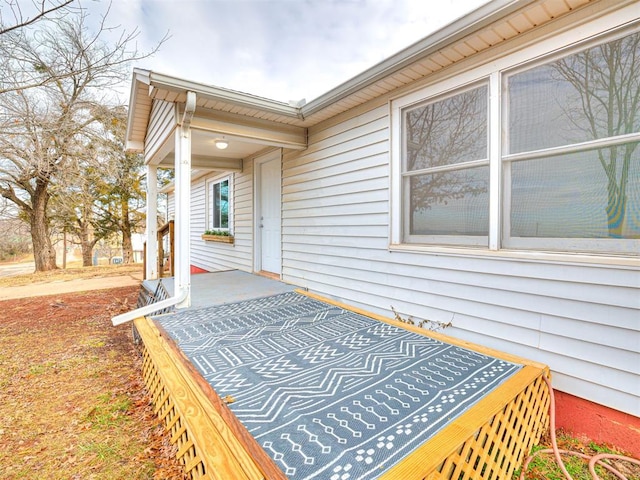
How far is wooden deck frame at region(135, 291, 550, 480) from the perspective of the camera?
4.67 feet

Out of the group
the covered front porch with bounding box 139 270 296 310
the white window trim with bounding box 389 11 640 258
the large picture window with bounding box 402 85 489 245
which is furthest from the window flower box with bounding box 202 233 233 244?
the large picture window with bounding box 402 85 489 245

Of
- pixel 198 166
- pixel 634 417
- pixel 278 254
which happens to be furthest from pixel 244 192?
A: pixel 634 417

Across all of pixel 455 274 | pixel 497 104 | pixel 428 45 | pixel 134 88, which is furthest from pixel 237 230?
pixel 497 104

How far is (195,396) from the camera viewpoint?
199 centimetres

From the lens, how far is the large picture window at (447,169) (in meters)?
2.84

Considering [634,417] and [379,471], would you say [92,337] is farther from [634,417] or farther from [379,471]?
[634,417]

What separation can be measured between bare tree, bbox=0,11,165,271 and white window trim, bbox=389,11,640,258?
589cm

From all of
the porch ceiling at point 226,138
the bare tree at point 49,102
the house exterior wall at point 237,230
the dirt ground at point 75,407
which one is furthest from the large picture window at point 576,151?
the bare tree at point 49,102

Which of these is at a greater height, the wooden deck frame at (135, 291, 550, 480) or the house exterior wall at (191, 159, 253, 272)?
the house exterior wall at (191, 159, 253, 272)

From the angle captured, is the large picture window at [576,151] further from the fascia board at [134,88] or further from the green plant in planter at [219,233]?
the green plant in planter at [219,233]

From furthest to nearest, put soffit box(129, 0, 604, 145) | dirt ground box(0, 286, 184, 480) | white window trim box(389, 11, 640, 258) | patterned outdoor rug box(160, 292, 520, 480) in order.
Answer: soffit box(129, 0, 604, 145) < white window trim box(389, 11, 640, 258) < dirt ground box(0, 286, 184, 480) < patterned outdoor rug box(160, 292, 520, 480)

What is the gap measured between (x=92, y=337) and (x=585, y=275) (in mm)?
5508

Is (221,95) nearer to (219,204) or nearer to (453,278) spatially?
(453,278)

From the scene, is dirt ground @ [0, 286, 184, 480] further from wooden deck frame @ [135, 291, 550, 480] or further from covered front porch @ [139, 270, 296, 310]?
covered front porch @ [139, 270, 296, 310]
